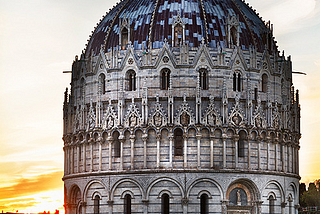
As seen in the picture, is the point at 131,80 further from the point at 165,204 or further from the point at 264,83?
the point at 264,83

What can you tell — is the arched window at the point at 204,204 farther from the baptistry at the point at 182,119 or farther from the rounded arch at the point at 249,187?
the rounded arch at the point at 249,187

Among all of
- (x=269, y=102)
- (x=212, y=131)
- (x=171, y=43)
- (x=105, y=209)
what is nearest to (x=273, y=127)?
(x=269, y=102)

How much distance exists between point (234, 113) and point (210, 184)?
690 centimetres

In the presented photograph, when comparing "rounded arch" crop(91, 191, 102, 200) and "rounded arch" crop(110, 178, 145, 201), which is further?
"rounded arch" crop(91, 191, 102, 200)

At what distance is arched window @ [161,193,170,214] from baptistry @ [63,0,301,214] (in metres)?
0.09

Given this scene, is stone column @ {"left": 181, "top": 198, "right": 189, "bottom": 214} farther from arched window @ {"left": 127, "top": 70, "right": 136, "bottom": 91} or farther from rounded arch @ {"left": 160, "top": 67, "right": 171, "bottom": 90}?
arched window @ {"left": 127, "top": 70, "right": 136, "bottom": 91}

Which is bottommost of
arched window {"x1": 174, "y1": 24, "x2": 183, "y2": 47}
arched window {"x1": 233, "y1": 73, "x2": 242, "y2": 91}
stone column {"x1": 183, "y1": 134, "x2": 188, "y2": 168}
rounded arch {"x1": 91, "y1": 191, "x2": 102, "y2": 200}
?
rounded arch {"x1": 91, "y1": 191, "x2": 102, "y2": 200}

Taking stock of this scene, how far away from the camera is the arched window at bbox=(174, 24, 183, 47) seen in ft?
218

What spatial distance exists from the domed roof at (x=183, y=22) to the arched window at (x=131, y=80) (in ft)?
8.40

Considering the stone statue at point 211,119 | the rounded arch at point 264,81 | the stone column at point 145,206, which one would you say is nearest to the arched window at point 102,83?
the stone statue at point 211,119

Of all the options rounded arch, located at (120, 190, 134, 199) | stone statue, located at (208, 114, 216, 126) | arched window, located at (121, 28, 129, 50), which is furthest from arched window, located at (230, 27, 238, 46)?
rounded arch, located at (120, 190, 134, 199)

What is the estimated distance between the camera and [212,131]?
64188 mm

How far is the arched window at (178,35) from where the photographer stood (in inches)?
2618

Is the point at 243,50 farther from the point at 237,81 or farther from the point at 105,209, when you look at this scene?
the point at 105,209
